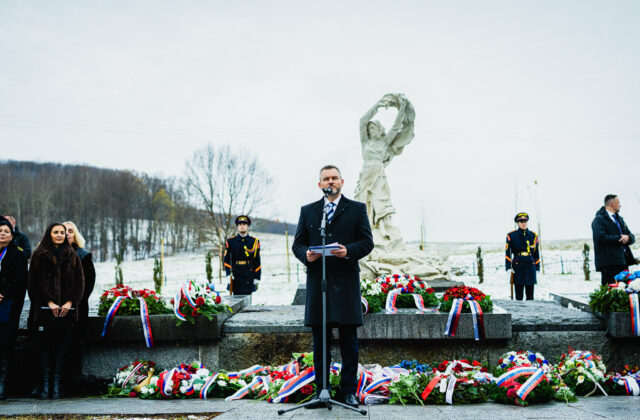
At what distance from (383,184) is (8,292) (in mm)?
9606

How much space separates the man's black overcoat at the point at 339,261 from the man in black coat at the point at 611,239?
444 cm

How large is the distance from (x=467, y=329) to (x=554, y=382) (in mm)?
1119

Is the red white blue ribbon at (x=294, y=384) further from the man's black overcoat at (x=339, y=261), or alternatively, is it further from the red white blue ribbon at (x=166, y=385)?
the red white blue ribbon at (x=166, y=385)

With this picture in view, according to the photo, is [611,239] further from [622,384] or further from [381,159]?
[381,159]

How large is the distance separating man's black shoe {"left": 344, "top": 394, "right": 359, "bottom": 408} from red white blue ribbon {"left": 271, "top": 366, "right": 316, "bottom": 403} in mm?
450

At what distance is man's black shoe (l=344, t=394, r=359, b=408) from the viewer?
3.95 metres

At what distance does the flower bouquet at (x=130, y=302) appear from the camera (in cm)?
566

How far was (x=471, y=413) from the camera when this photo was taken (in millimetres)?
3766

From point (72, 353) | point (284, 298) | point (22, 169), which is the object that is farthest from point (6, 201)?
point (72, 353)

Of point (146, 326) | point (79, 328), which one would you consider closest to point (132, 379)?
point (146, 326)

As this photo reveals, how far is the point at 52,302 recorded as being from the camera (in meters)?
5.10

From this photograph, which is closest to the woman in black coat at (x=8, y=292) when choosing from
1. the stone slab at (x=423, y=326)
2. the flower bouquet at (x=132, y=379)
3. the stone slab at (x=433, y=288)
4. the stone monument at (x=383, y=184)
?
the flower bouquet at (x=132, y=379)

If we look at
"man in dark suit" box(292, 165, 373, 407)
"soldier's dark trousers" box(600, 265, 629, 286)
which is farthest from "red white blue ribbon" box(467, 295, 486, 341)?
"soldier's dark trousers" box(600, 265, 629, 286)

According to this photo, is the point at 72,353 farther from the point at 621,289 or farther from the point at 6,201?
the point at 6,201
